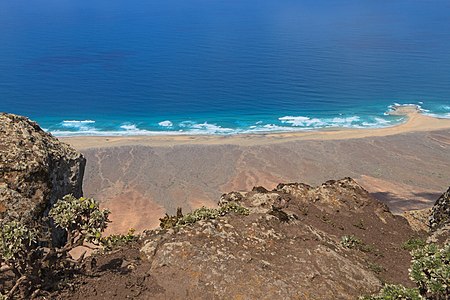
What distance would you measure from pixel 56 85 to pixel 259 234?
311 ft

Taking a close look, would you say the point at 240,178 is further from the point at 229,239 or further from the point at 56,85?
the point at 56,85

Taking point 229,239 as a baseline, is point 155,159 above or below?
above

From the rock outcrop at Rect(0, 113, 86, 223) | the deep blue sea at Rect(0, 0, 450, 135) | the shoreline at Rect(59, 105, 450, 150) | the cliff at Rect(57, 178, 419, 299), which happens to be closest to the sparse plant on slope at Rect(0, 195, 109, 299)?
the cliff at Rect(57, 178, 419, 299)

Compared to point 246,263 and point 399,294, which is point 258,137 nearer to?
point 246,263

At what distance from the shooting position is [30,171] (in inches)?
607

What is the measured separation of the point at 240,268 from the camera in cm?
1391

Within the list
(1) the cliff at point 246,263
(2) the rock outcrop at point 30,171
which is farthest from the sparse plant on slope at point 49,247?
(2) the rock outcrop at point 30,171

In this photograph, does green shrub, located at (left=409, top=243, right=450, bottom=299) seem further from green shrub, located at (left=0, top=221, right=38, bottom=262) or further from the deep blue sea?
the deep blue sea

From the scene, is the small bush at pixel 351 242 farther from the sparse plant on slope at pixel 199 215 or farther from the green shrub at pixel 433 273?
the green shrub at pixel 433 273

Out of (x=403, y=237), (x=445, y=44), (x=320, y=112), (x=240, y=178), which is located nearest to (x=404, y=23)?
(x=445, y=44)

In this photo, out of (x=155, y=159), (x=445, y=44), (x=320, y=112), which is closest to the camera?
(x=155, y=159)

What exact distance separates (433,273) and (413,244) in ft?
35.9

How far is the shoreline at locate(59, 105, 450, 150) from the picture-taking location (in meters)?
67.0

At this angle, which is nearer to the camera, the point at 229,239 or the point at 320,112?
the point at 229,239
